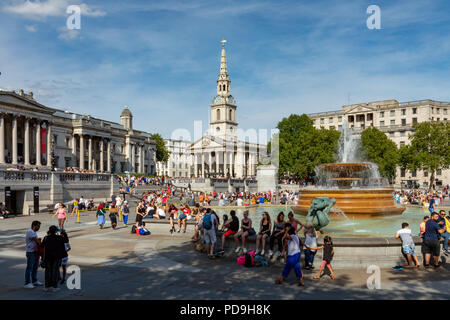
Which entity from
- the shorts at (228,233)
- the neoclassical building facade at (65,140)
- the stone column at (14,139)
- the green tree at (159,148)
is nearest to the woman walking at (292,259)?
the shorts at (228,233)

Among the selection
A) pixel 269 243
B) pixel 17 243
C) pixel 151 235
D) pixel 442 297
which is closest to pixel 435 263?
pixel 442 297

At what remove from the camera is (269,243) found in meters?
11.4

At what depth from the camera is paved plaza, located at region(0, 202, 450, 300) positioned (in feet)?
27.6

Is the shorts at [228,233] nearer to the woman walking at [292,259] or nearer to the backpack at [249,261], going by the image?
the backpack at [249,261]

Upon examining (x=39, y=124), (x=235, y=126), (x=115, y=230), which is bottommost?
(x=115, y=230)

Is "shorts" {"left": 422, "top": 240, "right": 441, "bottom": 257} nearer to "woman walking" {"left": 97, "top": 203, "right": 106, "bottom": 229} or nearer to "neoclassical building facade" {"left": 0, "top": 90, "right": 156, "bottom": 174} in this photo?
"woman walking" {"left": 97, "top": 203, "right": 106, "bottom": 229}

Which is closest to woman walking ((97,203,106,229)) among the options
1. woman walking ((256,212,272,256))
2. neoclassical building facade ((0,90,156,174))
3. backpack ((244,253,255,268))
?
woman walking ((256,212,272,256))

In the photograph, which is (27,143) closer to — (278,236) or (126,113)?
(126,113)

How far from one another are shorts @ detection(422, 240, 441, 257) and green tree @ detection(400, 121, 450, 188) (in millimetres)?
53467

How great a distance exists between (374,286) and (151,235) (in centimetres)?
1095

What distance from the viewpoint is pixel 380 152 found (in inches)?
2640

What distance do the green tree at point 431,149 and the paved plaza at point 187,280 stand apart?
2123 inches

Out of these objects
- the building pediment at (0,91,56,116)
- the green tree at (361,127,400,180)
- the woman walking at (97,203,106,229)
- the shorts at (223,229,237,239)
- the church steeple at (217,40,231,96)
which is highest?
the church steeple at (217,40,231,96)

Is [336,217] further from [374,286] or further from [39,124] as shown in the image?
[39,124]
